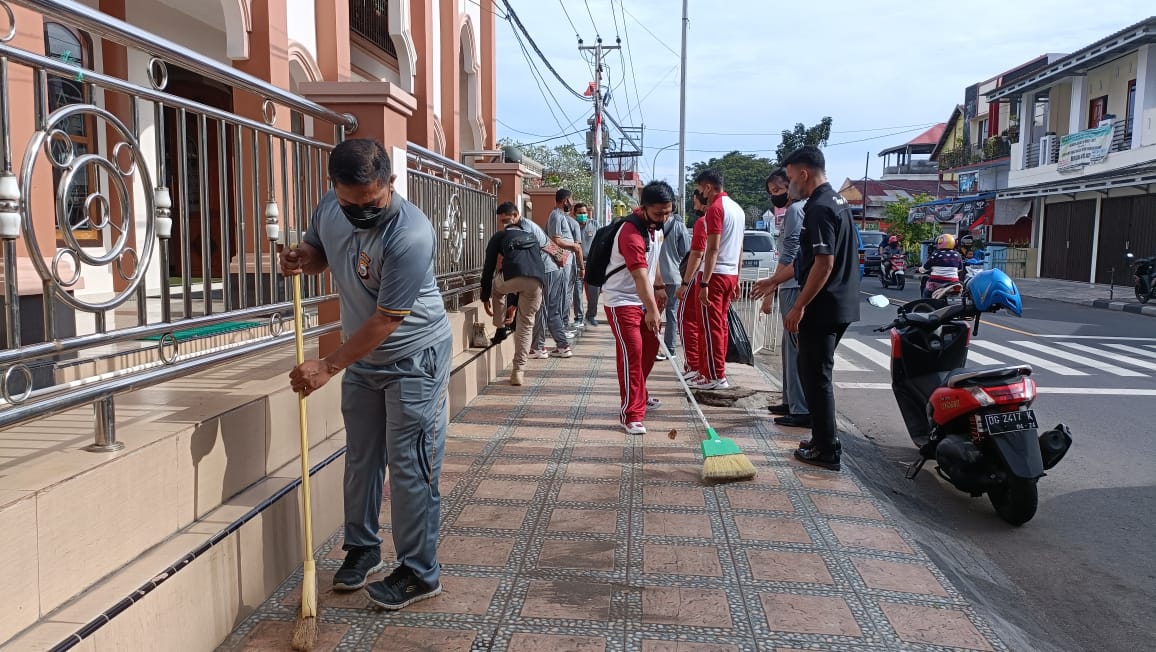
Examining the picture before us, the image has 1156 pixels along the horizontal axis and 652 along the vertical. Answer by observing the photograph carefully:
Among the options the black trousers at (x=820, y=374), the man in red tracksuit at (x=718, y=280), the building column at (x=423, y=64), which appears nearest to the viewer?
the black trousers at (x=820, y=374)

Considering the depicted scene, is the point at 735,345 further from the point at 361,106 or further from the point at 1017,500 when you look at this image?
the point at 361,106

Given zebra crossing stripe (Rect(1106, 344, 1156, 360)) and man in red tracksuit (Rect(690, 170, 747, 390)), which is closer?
man in red tracksuit (Rect(690, 170, 747, 390))

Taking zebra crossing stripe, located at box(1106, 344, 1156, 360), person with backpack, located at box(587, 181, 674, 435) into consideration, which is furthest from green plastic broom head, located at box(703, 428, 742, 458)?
zebra crossing stripe, located at box(1106, 344, 1156, 360)

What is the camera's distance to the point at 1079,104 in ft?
85.9

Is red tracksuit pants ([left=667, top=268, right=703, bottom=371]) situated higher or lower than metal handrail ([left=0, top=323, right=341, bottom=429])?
lower

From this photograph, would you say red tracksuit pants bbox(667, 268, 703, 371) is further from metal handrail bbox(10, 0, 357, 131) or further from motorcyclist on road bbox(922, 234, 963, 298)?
motorcyclist on road bbox(922, 234, 963, 298)

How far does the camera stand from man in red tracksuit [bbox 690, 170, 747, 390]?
6.70m

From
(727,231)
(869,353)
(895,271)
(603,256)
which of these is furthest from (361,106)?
(895,271)

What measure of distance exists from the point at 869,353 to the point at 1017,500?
20.3 ft

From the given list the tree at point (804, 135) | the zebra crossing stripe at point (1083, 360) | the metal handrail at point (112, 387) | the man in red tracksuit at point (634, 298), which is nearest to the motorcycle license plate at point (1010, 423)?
the man in red tracksuit at point (634, 298)

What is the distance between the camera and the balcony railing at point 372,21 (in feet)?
40.7

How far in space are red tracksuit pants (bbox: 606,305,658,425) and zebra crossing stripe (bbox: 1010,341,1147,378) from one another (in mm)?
6058

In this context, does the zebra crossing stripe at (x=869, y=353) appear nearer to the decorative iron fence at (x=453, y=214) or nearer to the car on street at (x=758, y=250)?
the decorative iron fence at (x=453, y=214)

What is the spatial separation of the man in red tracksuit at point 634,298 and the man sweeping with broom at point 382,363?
243cm
